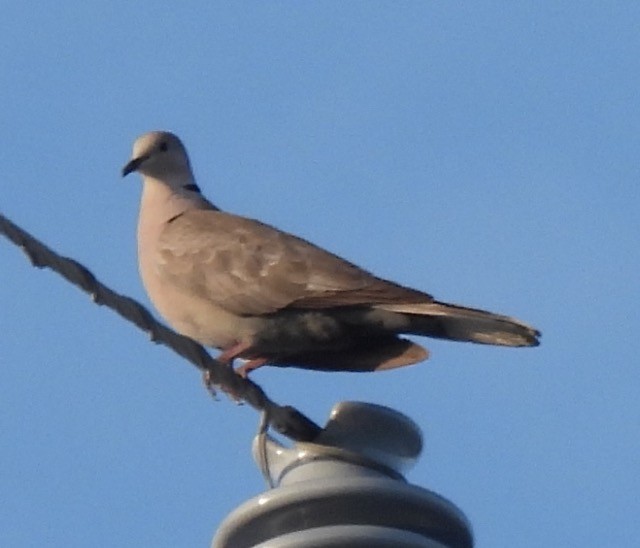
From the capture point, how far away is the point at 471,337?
18.6 ft

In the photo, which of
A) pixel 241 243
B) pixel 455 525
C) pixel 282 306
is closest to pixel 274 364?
pixel 282 306

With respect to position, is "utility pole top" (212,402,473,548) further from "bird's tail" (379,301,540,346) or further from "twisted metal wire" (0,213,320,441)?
"bird's tail" (379,301,540,346)

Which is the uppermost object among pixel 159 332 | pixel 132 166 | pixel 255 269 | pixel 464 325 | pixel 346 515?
pixel 132 166

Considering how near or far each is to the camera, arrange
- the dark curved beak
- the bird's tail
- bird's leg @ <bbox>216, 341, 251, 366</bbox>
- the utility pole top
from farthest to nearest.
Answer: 1. the dark curved beak
2. bird's leg @ <bbox>216, 341, 251, 366</bbox>
3. the bird's tail
4. the utility pole top

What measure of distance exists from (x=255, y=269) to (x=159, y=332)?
9.05ft

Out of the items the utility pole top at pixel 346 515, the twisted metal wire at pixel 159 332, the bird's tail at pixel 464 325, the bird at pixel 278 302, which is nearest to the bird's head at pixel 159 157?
the bird at pixel 278 302

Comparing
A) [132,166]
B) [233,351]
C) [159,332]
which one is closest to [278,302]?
[233,351]

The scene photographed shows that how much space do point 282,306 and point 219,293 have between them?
32 cm

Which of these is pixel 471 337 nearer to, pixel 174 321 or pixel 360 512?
pixel 174 321

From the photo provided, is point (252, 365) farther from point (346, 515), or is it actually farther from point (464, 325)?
point (346, 515)

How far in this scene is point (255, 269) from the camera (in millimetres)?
6746

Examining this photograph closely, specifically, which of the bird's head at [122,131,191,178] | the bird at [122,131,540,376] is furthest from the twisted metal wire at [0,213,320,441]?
the bird's head at [122,131,191,178]

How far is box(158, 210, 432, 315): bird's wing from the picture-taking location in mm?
6402

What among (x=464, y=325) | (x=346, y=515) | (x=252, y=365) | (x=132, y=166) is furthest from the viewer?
(x=132, y=166)
